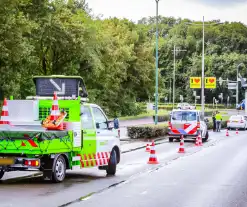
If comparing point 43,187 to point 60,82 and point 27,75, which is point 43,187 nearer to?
point 60,82

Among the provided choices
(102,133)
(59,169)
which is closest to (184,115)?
(102,133)

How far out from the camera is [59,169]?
15.0 metres

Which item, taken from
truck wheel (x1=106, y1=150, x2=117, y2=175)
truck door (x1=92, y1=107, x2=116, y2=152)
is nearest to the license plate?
truck door (x1=92, y1=107, x2=116, y2=152)

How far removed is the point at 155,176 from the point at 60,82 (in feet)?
15.3

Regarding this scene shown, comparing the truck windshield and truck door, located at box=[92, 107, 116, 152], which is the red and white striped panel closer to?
truck door, located at box=[92, 107, 116, 152]

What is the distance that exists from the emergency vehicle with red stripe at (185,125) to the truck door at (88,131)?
2036 cm

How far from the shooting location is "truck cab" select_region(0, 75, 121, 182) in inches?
566

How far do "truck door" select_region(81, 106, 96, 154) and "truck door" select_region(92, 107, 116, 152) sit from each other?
213 mm

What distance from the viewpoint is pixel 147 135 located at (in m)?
38.3

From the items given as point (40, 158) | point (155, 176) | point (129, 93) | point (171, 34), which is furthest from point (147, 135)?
point (171, 34)

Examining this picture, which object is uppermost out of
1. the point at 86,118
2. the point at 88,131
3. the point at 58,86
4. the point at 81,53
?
the point at 81,53

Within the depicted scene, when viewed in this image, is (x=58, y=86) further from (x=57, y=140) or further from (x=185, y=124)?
(x=185, y=124)

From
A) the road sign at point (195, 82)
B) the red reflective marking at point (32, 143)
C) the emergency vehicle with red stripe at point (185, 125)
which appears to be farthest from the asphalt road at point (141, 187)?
the road sign at point (195, 82)

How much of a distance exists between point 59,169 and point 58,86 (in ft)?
17.5
